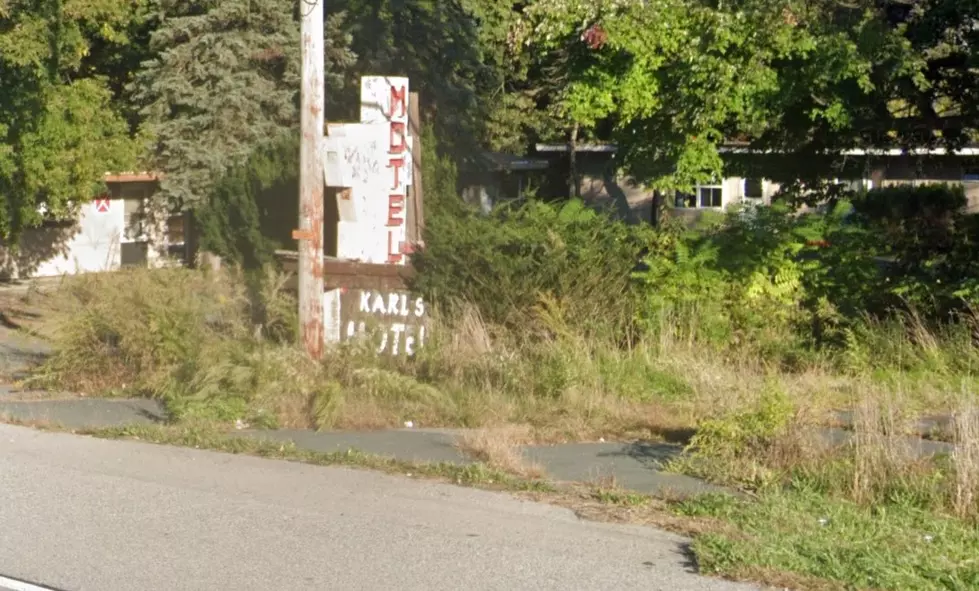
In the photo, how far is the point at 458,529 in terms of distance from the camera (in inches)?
299

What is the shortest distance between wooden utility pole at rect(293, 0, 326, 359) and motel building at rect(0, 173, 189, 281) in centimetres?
1446

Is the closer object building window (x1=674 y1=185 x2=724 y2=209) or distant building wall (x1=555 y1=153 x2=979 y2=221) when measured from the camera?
distant building wall (x1=555 y1=153 x2=979 y2=221)

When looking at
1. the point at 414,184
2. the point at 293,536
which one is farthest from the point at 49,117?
the point at 293,536

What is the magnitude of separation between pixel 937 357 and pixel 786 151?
478 cm

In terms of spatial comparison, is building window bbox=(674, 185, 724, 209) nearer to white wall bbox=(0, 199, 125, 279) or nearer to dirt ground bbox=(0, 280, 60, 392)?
white wall bbox=(0, 199, 125, 279)

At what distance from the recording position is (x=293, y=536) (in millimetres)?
7441

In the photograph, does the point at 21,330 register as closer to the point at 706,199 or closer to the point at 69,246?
the point at 69,246

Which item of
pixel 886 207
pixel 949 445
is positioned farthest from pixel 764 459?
pixel 886 207

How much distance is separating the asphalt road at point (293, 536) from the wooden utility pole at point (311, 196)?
128 inches

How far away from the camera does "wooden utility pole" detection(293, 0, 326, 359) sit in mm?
12508

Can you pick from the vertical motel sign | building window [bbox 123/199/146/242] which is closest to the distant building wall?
building window [bbox 123/199/146/242]

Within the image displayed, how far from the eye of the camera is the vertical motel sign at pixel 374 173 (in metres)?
13.4

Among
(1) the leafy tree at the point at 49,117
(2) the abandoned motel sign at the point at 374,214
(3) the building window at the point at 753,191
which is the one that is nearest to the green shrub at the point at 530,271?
(2) the abandoned motel sign at the point at 374,214

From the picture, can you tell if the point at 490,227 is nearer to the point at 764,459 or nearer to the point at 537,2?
the point at 537,2
